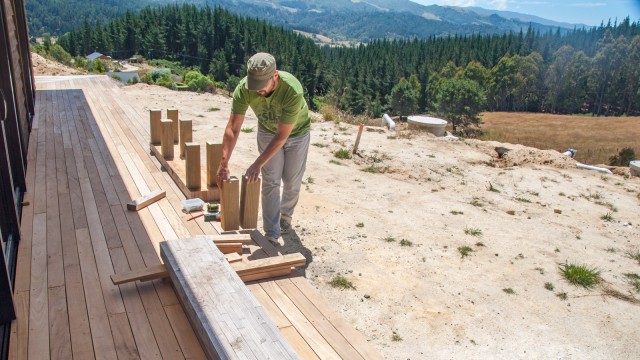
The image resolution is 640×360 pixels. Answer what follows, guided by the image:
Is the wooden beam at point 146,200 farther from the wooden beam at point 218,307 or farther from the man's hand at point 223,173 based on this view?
the wooden beam at point 218,307

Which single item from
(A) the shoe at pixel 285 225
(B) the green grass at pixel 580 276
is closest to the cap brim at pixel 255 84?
(A) the shoe at pixel 285 225

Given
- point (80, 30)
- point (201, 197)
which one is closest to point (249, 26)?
point (80, 30)

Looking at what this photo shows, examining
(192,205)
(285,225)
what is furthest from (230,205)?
(285,225)

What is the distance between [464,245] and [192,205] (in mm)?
3020

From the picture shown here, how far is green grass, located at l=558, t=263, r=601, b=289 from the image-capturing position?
15.1ft

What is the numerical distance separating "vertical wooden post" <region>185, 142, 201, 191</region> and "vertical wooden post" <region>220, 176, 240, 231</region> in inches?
24.1

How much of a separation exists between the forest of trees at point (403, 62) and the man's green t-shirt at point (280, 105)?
53.6 m

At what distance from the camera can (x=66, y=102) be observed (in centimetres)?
866

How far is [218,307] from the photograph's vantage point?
7.43 feet

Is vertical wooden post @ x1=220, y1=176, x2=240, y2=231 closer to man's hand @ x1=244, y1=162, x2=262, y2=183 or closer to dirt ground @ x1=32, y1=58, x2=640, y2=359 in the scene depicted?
man's hand @ x1=244, y1=162, x2=262, y2=183

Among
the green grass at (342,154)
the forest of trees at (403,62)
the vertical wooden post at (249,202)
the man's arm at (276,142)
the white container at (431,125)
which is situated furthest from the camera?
the forest of trees at (403,62)

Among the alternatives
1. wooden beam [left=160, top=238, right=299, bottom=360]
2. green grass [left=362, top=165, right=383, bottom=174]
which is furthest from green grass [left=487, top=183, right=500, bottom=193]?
wooden beam [left=160, top=238, right=299, bottom=360]

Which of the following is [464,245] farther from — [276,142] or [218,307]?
[218,307]

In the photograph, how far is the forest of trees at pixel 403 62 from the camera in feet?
217
